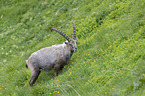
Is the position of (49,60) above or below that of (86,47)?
above

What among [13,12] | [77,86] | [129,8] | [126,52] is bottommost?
[77,86]

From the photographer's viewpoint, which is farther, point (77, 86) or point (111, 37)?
point (111, 37)

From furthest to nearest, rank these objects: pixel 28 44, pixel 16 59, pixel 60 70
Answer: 1. pixel 28 44
2. pixel 16 59
3. pixel 60 70

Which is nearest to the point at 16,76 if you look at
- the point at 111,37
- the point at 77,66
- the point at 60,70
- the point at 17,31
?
the point at 60,70

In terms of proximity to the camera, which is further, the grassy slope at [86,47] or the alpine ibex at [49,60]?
the alpine ibex at [49,60]

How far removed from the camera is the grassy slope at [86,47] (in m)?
6.81

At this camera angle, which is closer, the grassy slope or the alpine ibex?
the grassy slope

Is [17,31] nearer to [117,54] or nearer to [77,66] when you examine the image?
[77,66]

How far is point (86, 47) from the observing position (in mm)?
10914

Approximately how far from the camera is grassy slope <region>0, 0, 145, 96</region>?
6.81 meters

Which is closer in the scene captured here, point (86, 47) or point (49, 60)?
point (49, 60)

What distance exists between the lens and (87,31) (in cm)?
1261

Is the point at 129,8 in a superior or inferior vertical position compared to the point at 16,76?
superior

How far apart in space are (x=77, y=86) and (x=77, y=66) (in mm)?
1748
